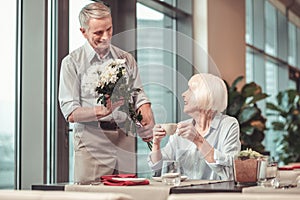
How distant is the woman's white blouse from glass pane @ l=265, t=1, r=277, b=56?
7623 millimetres

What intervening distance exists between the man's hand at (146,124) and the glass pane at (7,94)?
1.51 metres

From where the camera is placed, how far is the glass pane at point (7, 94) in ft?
15.7

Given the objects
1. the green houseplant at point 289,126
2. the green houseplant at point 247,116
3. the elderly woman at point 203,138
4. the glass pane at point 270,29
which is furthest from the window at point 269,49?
the elderly woman at point 203,138

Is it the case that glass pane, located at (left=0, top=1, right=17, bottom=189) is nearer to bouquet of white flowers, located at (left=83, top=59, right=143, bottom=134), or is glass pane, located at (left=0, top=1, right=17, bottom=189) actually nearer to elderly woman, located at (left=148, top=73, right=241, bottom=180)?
bouquet of white flowers, located at (left=83, top=59, right=143, bottom=134)

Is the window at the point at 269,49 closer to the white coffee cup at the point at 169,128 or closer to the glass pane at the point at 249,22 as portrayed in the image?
the glass pane at the point at 249,22

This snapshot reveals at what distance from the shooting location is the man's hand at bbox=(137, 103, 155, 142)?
359 cm

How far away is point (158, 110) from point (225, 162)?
654 millimetres

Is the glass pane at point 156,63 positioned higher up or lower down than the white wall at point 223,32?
lower down

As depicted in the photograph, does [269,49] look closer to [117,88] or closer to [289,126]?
[289,126]

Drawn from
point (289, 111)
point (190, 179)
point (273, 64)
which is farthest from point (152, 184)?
point (273, 64)

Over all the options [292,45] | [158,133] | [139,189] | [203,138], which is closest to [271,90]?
[292,45]

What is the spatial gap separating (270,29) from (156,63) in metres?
5.78

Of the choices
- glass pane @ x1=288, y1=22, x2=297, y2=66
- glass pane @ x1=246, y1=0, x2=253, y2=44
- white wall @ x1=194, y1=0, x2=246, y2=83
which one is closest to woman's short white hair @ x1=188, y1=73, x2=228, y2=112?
white wall @ x1=194, y1=0, x2=246, y2=83

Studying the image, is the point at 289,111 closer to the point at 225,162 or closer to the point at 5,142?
the point at 5,142
